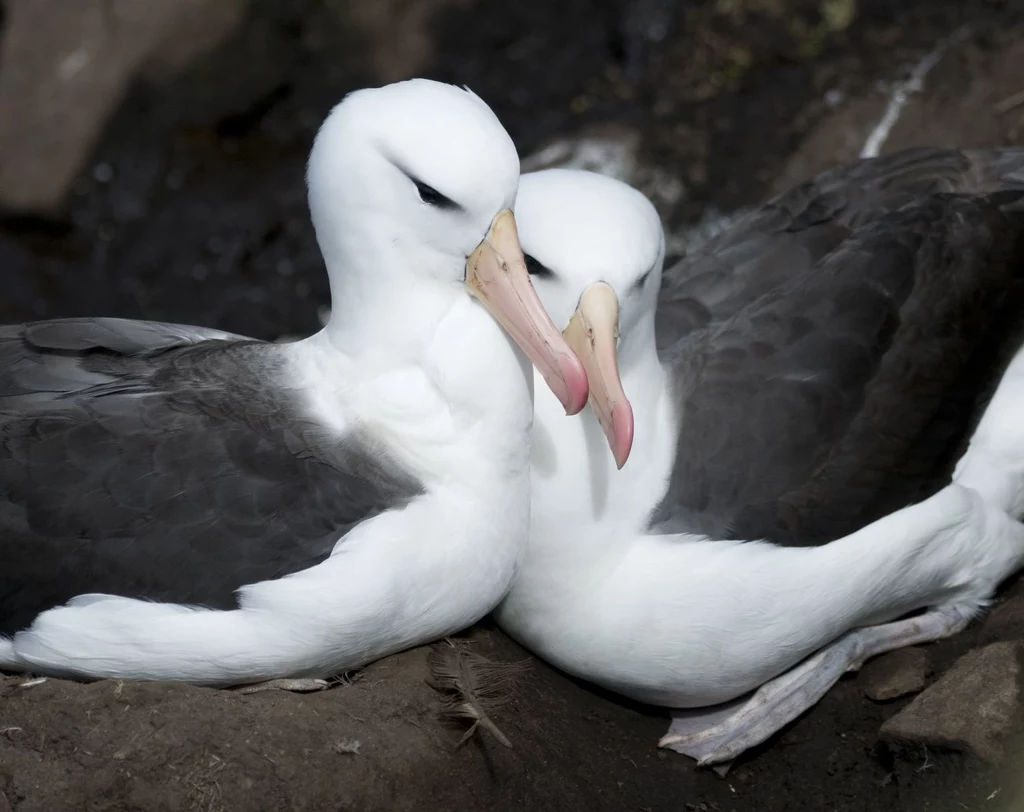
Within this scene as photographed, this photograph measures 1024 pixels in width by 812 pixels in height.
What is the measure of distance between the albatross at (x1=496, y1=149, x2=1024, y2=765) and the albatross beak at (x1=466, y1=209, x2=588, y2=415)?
0.52 feet

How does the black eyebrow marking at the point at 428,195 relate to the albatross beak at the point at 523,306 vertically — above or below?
above

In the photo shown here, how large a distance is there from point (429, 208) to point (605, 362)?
67cm

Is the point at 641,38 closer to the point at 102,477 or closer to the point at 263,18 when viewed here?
the point at 263,18

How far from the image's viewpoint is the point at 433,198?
3.72m

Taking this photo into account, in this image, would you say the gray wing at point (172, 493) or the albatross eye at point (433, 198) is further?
the gray wing at point (172, 493)


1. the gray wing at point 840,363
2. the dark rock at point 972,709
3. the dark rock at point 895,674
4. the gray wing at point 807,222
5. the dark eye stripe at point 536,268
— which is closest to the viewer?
the dark eye stripe at point 536,268

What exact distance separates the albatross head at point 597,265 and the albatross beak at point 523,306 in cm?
13

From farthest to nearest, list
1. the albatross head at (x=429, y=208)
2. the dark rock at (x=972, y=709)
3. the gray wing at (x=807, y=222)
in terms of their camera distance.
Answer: the gray wing at (x=807, y=222)
the dark rock at (x=972, y=709)
the albatross head at (x=429, y=208)

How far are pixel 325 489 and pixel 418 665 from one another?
715 millimetres


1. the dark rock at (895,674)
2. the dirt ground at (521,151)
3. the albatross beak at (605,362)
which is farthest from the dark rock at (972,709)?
the albatross beak at (605,362)

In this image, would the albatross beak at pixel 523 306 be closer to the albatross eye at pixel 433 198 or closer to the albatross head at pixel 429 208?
the albatross head at pixel 429 208

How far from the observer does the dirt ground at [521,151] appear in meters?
3.88

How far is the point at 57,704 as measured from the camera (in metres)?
3.96

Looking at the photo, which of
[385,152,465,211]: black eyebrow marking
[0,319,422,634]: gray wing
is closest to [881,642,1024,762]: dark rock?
[0,319,422,634]: gray wing
